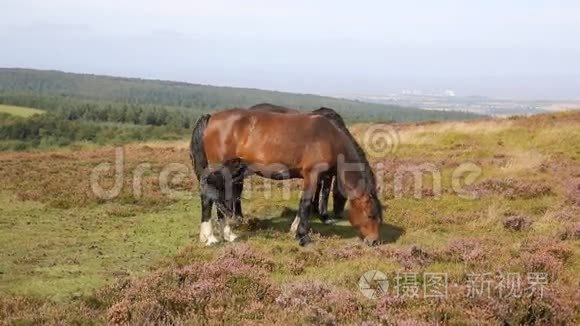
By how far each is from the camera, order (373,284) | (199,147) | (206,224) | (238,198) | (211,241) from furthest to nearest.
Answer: (238,198) → (199,147) → (206,224) → (211,241) → (373,284)

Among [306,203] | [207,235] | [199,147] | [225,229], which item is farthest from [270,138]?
[207,235]

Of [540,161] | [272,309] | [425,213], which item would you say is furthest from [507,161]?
[272,309]

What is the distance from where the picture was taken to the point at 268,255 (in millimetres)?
10211

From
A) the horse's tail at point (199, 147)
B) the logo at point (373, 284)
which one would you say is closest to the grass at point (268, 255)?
the logo at point (373, 284)

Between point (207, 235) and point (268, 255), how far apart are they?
1779mm

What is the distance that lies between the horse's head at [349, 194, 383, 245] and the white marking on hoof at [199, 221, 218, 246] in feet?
9.47

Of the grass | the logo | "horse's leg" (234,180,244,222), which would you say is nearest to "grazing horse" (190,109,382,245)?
the grass

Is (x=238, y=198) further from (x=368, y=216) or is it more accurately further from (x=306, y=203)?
(x=368, y=216)

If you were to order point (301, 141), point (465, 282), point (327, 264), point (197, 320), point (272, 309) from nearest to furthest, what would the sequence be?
point (197, 320), point (272, 309), point (465, 282), point (327, 264), point (301, 141)

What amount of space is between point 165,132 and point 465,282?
70.1 meters

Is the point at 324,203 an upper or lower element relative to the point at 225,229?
upper

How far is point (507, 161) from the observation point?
75.7ft

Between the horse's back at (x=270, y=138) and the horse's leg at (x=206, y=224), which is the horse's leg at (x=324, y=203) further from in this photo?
the horse's leg at (x=206, y=224)

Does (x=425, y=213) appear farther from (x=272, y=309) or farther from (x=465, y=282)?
(x=272, y=309)
